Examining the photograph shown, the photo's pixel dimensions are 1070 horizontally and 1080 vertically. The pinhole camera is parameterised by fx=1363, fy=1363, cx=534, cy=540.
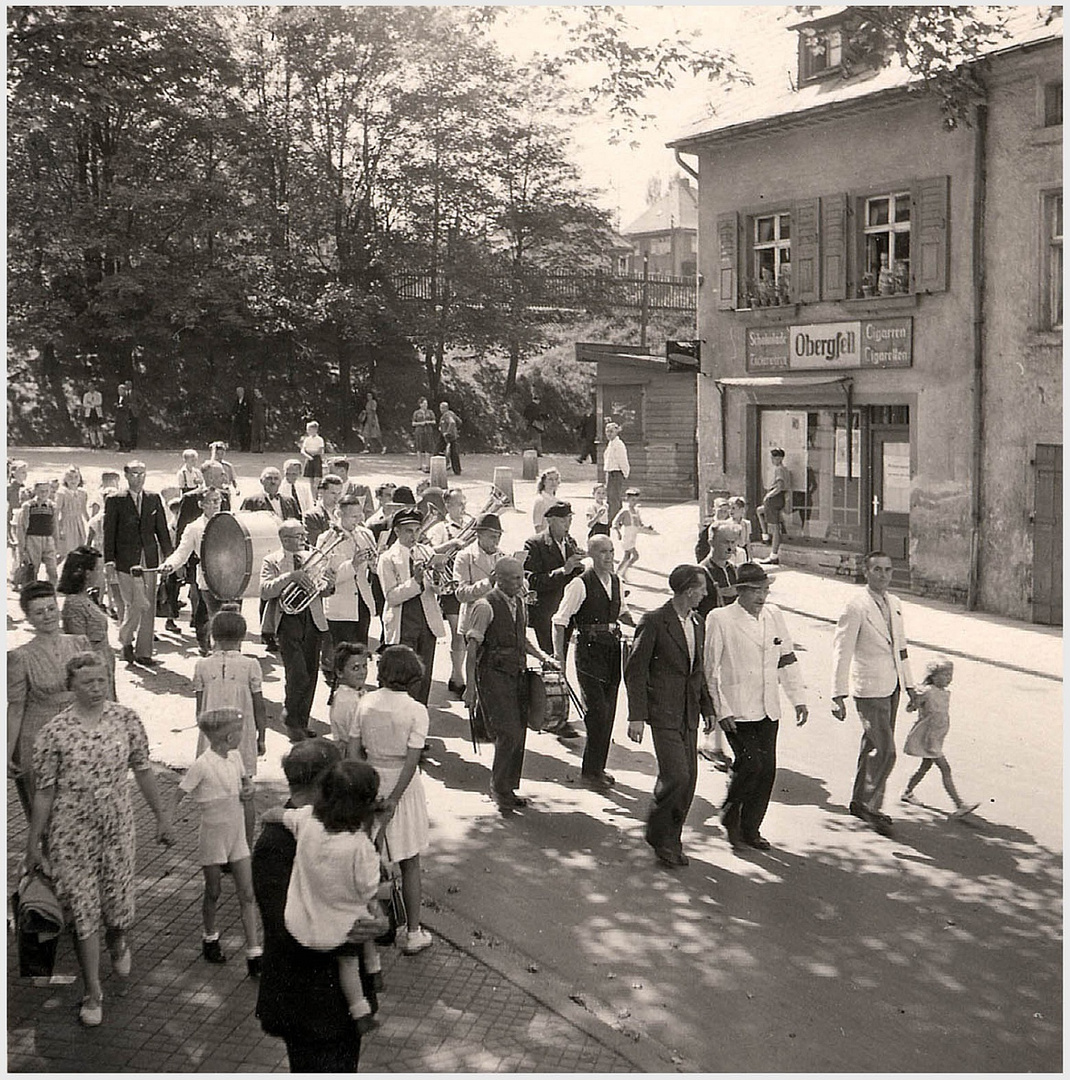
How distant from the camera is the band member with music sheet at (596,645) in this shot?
9180 mm

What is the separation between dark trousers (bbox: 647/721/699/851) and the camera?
7668mm

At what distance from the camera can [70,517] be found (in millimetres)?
15570

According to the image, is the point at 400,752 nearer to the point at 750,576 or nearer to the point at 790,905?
the point at 790,905

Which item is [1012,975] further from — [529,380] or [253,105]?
[529,380]

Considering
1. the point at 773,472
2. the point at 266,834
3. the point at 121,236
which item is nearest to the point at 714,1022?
the point at 266,834

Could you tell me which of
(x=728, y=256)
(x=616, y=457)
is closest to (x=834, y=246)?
(x=728, y=256)

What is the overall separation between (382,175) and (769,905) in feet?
88.9

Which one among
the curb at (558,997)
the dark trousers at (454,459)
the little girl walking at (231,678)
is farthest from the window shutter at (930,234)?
the dark trousers at (454,459)

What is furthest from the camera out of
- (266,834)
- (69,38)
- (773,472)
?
(773,472)

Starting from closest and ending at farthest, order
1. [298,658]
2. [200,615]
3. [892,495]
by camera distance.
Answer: [298,658]
[200,615]
[892,495]

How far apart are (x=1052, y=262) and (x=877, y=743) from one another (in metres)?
10.2

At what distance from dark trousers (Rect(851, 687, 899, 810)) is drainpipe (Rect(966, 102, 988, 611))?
9663 millimetres

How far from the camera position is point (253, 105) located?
2833 cm

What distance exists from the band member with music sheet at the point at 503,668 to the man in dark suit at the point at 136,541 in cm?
497
